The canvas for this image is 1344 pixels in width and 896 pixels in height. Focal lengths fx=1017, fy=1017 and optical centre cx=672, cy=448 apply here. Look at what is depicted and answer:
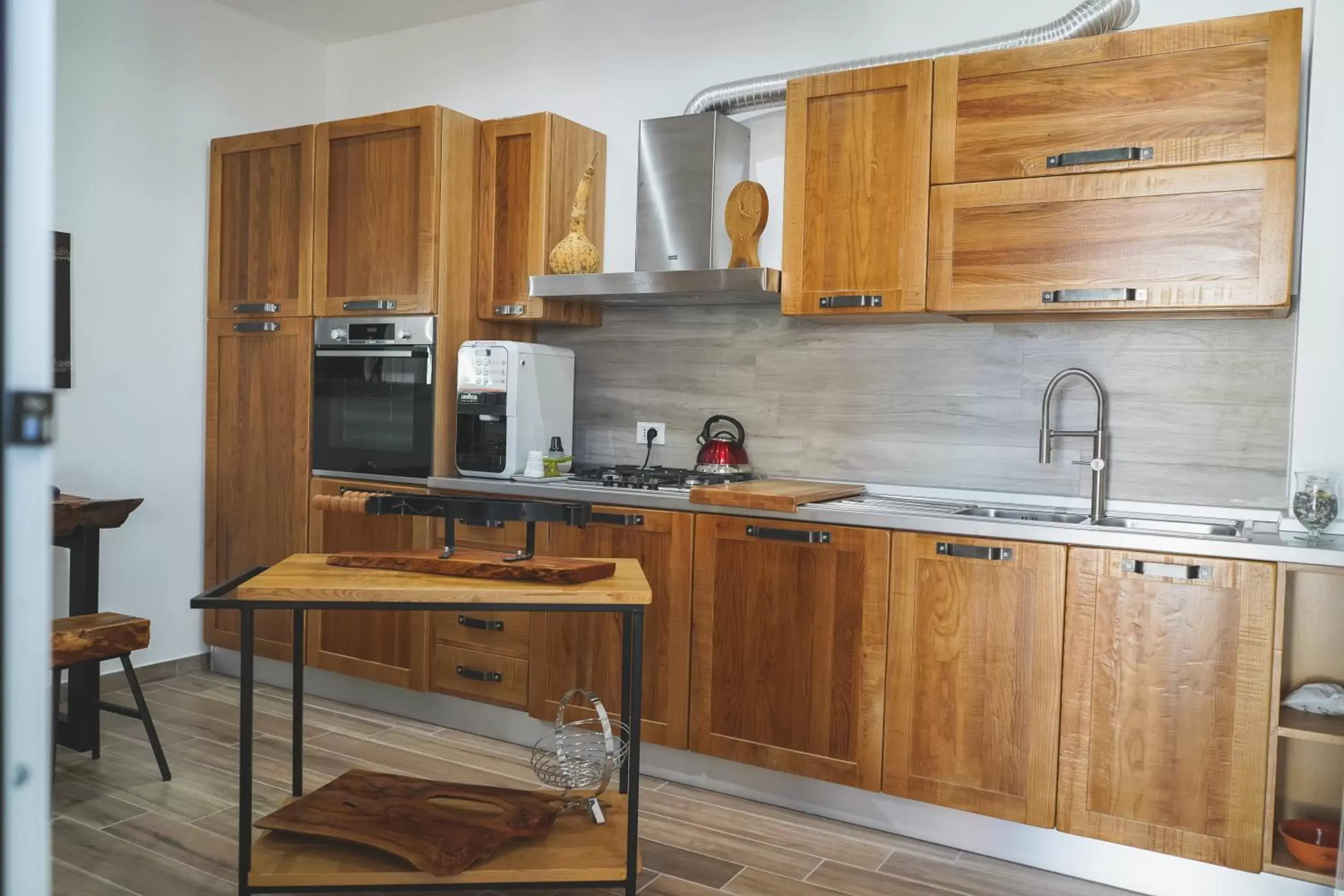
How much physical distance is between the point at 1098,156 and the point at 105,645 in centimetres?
302

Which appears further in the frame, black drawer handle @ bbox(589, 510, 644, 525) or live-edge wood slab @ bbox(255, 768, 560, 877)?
black drawer handle @ bbox(589, 510, 644, 525)

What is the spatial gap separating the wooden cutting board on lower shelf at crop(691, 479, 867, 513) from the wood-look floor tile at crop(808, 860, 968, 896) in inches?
37.4

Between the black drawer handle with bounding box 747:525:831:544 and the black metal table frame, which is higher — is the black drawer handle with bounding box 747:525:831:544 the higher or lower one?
the higher one

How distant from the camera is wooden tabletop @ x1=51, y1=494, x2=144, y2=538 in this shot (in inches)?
125

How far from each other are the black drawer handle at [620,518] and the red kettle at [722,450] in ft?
1.50

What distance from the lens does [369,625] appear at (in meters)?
3.78

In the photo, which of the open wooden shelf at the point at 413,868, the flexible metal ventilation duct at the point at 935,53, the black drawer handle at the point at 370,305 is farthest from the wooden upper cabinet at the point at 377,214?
the open wooden shelf at the point at 413,868

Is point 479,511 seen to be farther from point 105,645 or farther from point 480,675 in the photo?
point 480,675

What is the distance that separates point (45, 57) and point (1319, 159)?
284cm

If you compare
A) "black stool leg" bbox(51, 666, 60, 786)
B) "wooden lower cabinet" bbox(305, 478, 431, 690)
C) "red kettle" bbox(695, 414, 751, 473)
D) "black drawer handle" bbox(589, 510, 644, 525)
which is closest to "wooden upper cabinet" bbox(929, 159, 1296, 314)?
"red kettle" bbox(695, 414, 751, 473)

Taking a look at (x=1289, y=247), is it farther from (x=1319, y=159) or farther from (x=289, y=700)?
(x=289, y=700)

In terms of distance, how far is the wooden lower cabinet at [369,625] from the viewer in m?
3.67

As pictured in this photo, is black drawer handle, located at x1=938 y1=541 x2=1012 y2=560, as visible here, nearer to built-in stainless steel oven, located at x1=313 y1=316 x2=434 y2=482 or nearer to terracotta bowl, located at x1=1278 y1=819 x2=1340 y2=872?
terracotta bowl, located at x1=1278 y1=819 x2=1340 y2=872

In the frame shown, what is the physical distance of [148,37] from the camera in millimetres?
4020
